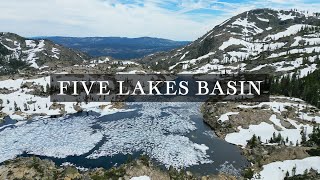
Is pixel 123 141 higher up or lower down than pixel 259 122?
lower down

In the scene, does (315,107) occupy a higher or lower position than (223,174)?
higher

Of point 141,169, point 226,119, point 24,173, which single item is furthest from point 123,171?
point 226,119

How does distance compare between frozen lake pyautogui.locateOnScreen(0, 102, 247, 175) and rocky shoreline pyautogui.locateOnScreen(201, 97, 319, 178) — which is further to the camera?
frozen lake pyautogui.locateOnScreen(0, 102, 247, 175)

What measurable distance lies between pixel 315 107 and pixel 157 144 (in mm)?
61814

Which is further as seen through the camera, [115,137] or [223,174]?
[115,137]

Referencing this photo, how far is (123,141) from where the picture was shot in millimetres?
90312

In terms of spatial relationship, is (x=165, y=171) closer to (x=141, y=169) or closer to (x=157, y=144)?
(x=141, y=169)

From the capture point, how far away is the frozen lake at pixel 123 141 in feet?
253

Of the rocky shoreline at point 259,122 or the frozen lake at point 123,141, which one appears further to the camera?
the frozen lake at point 123,141

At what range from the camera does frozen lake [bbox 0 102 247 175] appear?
253 ft

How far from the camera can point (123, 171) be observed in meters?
65.8

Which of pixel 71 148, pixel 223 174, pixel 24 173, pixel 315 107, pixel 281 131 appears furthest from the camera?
pixel 315 107

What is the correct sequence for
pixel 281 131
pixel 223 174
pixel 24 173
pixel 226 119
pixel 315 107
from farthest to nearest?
pixel 315 107
pixel 226 119
pixel 281 131
pixel 223 174
pixel 24 173

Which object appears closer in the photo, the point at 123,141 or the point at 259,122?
the point at 123,141
